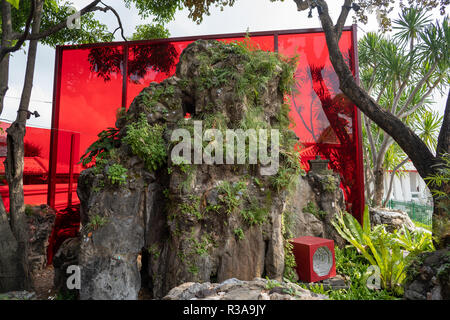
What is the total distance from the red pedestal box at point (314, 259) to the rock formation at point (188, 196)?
31cm

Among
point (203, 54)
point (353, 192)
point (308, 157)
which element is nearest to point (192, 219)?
point (203, 54)

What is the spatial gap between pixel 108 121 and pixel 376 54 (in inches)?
322

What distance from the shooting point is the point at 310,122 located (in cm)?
667

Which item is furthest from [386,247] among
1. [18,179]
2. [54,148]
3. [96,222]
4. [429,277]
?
[54,148]

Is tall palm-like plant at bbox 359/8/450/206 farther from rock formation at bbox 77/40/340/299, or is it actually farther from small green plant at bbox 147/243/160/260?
small green plant at bbox 147/243/160/260

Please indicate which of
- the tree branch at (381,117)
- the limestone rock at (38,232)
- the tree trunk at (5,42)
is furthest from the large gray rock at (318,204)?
the tree trunk at (5,42)

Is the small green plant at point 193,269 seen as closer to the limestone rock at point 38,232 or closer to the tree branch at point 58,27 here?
the limestone rock at point 38,232

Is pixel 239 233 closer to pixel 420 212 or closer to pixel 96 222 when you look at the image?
pixel 96 222

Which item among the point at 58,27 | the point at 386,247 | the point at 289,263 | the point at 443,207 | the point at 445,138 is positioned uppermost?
the point at 58,27

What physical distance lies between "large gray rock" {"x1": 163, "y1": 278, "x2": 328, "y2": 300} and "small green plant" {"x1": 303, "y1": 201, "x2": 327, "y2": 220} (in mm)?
3164

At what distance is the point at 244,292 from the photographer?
284cm

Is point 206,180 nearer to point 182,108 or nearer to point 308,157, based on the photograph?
point 182,108

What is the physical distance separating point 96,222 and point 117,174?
805 mm

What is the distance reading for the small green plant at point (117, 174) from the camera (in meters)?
4.29
